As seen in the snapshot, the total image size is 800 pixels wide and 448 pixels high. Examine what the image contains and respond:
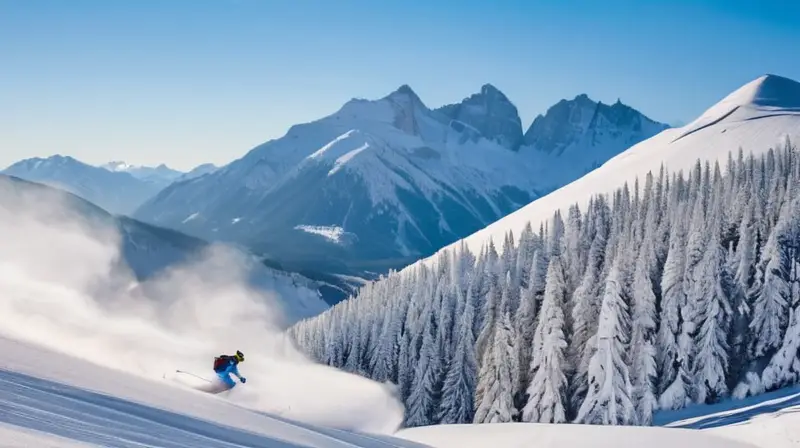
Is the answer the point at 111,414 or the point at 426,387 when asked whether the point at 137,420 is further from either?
the point at 426,387

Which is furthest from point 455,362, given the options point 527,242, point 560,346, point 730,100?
point 730,100

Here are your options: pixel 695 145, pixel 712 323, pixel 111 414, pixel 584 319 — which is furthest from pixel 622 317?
pixel 695 145

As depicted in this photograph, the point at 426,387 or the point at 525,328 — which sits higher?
the point at 525,328

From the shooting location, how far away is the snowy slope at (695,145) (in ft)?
347

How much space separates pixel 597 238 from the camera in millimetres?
68562

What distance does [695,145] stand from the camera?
11556cm

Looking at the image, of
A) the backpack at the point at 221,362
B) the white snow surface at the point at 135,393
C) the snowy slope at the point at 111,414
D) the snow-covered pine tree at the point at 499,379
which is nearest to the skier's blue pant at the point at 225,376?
the backpack at the point at 221,362

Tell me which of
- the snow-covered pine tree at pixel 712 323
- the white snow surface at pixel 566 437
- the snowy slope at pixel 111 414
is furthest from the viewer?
the snow-covered pine tree at pixel 712 323

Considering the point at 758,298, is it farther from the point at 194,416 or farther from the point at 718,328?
the point at 194,416

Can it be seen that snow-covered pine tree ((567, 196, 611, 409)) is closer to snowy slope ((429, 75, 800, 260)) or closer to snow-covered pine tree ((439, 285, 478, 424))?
snow-covered pine tree ((439, 285, 478, 424))

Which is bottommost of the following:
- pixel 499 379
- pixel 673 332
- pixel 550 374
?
pixel 499 379

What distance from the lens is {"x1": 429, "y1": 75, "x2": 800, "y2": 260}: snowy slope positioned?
105812 mm

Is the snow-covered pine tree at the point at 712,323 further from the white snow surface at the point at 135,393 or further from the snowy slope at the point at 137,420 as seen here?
the white snow surface at the point at 135,393

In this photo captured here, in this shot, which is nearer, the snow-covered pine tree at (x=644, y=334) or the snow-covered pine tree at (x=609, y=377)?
the snow-covered pine tree at (x=609, y=377)
